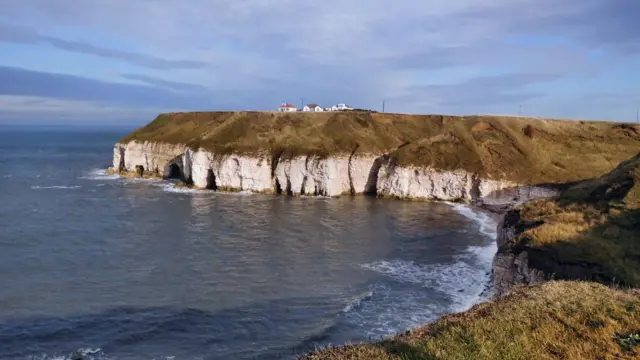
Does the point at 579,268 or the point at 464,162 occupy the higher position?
the point at 464,162

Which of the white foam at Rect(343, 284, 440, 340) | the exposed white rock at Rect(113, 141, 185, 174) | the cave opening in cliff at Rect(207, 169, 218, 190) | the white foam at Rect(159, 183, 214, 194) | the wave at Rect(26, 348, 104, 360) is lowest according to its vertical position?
the wave at Rect(26, 348, 104, 360)

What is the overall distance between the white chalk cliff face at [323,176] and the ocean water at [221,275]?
8663mm

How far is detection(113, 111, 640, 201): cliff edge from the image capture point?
68.1m

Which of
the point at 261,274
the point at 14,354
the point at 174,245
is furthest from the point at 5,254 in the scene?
the point at 261,274

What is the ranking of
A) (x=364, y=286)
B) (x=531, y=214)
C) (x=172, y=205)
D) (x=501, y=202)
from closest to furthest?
1. (x=531, y=214)
2. (x=364, y=286)
3. (x=172, y=205)
4. (x=501, y=202)

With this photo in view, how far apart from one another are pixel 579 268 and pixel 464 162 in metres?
49.7

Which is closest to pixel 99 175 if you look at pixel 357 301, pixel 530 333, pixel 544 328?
pixel 357 301

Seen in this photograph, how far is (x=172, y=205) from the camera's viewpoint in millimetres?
58469

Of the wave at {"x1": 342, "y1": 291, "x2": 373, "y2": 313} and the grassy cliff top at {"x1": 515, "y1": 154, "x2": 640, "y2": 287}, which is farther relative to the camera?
the wave at {"x1": 342, "y1": 291, "x2": 373, "y2": 313}

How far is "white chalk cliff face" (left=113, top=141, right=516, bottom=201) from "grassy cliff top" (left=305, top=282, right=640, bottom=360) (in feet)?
183

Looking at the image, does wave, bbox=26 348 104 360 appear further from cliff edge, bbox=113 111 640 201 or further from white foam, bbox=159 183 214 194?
cliff edge, bbox=113 111 640 201

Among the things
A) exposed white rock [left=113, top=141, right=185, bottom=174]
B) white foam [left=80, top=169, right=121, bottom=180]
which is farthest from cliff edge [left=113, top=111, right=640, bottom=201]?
white foam [left=80, top=169, right=121, bottom=180]

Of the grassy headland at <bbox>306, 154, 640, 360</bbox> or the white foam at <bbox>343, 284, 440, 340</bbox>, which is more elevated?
the grassy headland at <bbox>306, 154, 640, 360</bbox>

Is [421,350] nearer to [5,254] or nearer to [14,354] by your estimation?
[14,354]
